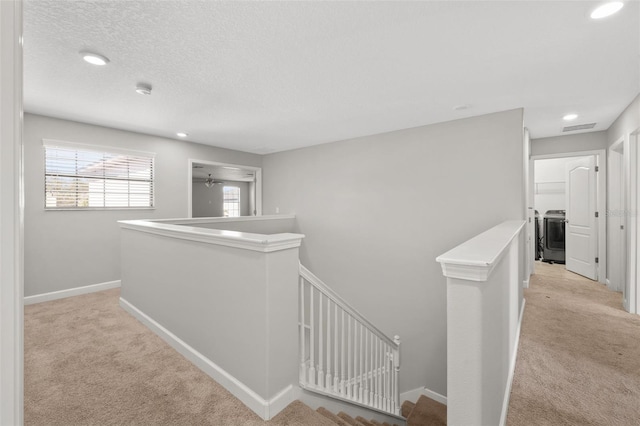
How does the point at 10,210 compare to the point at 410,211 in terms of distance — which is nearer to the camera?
the point at 10,210

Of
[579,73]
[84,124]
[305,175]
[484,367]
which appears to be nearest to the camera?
[484,367]

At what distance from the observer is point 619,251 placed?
395cm

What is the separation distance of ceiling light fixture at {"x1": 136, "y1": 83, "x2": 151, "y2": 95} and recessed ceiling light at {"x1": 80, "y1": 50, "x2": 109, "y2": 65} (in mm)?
399

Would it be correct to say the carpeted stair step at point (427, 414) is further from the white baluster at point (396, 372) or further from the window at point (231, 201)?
the window at point (231, 201)

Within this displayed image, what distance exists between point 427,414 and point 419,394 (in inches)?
25.7

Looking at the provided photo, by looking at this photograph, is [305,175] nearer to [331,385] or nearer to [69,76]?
[69,76]

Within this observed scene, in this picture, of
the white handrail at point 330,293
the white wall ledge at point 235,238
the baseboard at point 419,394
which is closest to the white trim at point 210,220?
the white wall ledge at point 235,238

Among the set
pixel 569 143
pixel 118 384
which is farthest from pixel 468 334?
pixel 569 143

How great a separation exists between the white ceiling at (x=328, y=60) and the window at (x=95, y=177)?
20.0 inches

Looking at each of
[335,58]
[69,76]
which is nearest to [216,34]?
[335,58]

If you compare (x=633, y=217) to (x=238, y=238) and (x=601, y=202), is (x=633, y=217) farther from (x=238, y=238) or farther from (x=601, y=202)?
(x=238, y=238)

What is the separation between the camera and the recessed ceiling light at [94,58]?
2.09m

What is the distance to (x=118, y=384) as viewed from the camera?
194 centimetres

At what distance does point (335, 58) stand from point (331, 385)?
2532mm
